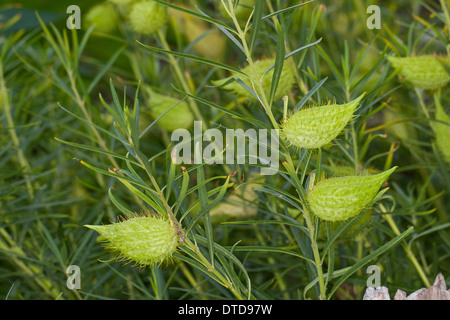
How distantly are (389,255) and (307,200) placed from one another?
249 mm

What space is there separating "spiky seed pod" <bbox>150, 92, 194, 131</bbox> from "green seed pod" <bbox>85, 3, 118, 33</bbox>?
9.4 inches

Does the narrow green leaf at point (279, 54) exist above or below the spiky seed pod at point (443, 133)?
above

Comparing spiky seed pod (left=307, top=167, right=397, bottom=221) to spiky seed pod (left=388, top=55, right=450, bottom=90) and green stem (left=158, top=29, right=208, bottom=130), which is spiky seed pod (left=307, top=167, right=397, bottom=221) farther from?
green stem (left=158, top=29, right=208, bottom=130)

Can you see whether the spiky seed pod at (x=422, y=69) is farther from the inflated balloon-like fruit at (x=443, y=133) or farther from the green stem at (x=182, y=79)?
the green stem at (x=182, y=79)

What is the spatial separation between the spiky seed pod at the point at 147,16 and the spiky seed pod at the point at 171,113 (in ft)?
0.30

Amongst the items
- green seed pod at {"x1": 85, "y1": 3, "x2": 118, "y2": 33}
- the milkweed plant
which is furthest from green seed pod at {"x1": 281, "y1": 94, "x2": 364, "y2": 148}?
green seed pod at {"x1": 85, "y1": 3, "x2": 118, "y2": 33}

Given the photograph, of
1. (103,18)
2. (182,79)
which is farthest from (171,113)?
(103,18)

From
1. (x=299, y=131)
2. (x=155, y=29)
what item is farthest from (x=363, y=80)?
(x=155, y=29)

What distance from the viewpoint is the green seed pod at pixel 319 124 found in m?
0.34

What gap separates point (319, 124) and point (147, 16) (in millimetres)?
361

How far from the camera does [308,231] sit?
391 mm

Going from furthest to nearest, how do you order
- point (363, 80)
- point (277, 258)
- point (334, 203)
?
point (277, 258) → point (363, 80) → point (334, 203)

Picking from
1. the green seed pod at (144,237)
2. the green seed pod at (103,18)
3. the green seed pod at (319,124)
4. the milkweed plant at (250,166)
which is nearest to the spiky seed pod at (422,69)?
the milkweed plant at (250,166)
